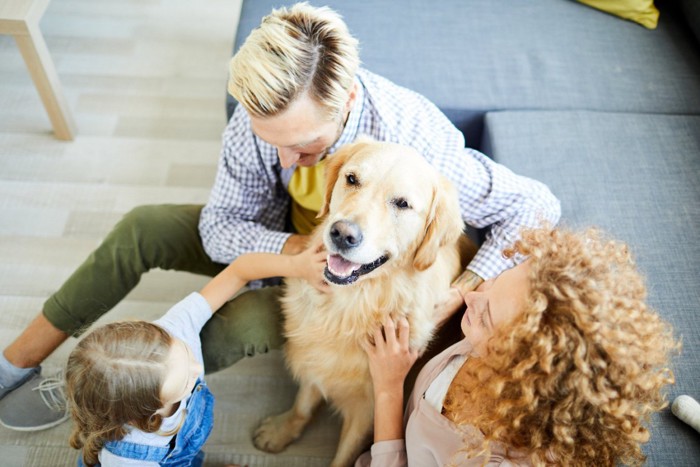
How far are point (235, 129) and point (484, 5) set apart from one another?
1212mm

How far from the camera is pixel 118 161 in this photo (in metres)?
2.45

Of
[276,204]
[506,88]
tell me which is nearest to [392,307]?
[276,204]

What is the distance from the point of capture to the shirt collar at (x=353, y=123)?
1478mm

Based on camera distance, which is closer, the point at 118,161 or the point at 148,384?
the point at 148,384

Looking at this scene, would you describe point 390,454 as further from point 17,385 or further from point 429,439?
point 17,385

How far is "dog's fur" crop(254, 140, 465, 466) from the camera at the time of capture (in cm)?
127

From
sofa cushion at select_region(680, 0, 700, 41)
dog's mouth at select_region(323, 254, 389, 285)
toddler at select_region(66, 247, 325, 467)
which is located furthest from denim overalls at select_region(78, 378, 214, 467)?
sofa cushion at select_region(680, 0, 700, 41)

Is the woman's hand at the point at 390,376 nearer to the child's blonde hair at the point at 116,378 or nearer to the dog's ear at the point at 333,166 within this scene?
the dog's ear at the point at 333,166

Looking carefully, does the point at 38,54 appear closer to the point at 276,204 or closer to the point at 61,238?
the point at 61,238

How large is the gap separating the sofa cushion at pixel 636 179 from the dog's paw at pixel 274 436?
105 centimetres

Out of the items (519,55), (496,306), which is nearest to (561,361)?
(496,306)

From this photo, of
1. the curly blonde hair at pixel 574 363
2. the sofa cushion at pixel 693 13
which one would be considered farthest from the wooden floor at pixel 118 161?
the sofa cushion at pixel 693 13

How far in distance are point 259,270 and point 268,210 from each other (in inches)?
11.2

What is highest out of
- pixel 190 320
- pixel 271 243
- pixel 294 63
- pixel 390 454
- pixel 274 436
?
pixel 294 63
